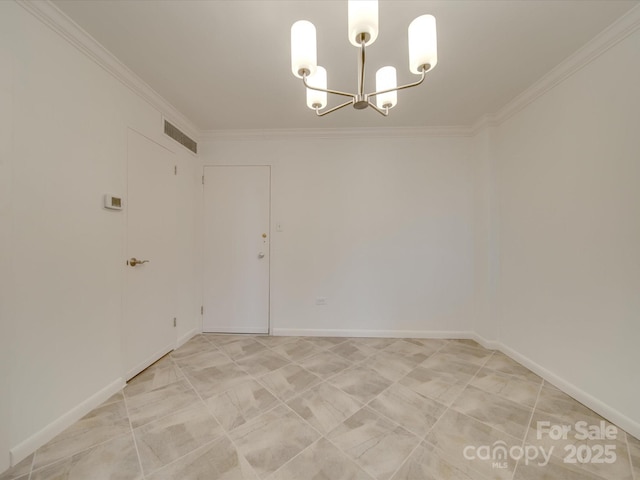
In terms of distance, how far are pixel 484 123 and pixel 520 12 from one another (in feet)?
4.50

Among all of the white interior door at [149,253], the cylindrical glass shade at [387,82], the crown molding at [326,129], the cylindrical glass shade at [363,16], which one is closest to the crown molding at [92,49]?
the crown molding at [326,129]

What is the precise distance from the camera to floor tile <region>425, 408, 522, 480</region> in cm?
123

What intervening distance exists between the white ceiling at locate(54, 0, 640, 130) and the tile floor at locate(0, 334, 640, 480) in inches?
103

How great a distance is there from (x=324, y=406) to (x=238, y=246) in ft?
6.74

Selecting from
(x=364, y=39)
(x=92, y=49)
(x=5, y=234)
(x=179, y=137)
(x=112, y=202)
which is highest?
(x=92, y=49)

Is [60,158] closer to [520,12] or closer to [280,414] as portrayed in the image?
[280,414]

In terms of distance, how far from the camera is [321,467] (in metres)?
1.23

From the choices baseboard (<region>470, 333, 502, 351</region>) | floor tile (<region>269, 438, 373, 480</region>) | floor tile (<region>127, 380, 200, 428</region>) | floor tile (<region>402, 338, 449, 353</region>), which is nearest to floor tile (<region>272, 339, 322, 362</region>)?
floor tile (<region>127, 380, 200, 428</region>)

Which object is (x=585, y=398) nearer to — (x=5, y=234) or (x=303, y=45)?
(x=303, y=45)

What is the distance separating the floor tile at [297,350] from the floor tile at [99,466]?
4.35ft

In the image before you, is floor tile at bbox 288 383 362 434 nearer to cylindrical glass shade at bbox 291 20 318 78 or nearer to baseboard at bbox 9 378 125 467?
baseboard at bbox 9 378 125 467

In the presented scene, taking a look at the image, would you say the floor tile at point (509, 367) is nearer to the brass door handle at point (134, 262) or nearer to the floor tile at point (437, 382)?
the floor tile at point (437, 382)

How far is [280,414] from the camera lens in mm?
1602

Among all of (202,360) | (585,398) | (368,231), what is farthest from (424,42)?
(202,360)
